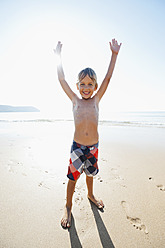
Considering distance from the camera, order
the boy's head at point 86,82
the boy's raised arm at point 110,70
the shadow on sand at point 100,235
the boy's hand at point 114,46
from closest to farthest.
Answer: the shadow on sand at point 100,235 → the boy's head at point 86,82 → the boy's raised arm at point 110,70 → the boy's hand at point 114,46

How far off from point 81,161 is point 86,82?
1.20 m

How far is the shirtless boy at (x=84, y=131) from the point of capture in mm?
1864

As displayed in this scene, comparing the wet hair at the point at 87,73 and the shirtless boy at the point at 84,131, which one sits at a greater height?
the wet hair at the point at 87,73

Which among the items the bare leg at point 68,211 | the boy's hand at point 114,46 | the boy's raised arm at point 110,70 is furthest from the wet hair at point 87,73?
the bare leg at point 68,211

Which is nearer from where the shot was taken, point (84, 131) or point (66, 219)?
point (66, 219)

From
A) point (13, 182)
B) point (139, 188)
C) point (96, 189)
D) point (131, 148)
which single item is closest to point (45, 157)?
point (13, 182)

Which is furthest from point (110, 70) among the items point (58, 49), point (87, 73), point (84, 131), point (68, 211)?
point (68, 211)

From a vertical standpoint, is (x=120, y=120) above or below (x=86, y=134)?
above

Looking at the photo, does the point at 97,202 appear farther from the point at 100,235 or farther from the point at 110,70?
the point at 110,70

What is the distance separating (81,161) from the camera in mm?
1868

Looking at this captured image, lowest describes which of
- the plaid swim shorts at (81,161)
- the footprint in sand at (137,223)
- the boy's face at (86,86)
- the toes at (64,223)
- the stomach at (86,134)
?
the toes at (64,223)

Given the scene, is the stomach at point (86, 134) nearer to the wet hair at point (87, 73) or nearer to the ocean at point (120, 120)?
the wet hair at point (87, 73)

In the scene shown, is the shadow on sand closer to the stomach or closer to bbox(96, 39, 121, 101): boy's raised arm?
the stomach

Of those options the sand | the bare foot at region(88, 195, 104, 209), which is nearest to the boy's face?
the bare foot at region(88, 195, 104, 209)
